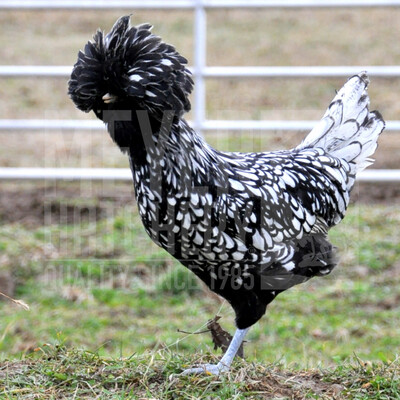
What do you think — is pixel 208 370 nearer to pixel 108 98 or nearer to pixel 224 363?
pixel 224 363

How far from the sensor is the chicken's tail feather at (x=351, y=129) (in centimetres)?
398

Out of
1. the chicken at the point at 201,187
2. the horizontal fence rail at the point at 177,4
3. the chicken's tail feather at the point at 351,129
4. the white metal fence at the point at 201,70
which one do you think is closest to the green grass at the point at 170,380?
the chicken at the point at 201,187

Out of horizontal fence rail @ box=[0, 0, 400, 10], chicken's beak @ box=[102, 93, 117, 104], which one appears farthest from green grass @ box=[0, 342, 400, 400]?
horizontal fence rail @ box=[0, 0, 400, 10]

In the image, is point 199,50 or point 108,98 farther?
point 199,50

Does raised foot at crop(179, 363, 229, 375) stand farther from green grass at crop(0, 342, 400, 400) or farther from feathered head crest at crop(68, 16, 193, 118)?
feathered head crest at crop(68, 16, 193, 118)

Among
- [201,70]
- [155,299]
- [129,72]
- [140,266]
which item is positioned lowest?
[155,299]

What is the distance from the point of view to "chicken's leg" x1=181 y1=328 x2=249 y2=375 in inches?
131

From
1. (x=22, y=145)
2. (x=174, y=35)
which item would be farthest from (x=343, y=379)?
(x=174, y=35)

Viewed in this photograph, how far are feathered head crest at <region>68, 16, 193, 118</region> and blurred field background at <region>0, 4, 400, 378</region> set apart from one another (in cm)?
132

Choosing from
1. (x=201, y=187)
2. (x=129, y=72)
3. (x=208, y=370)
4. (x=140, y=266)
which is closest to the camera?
(x=129, y=72)

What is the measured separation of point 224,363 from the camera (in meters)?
3.37

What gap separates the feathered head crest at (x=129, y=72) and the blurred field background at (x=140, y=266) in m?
1.32

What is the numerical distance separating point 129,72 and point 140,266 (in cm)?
295

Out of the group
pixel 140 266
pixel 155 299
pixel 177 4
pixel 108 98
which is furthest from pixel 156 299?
pixel 108 98
